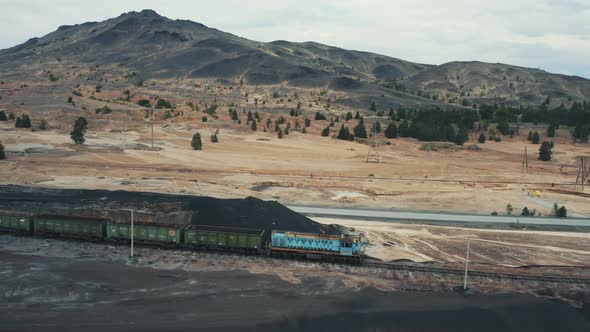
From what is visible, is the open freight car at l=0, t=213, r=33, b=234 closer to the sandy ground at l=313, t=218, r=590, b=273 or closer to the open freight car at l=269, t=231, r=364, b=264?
the open freight car at l=269, t=231, r=364, b=264

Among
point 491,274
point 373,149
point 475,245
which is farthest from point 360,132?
point 491,274

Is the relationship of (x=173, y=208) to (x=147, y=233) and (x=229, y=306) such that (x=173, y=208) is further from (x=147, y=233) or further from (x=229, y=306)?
(x=229, y=306)

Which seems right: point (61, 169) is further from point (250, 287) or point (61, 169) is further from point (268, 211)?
point (250, 287)

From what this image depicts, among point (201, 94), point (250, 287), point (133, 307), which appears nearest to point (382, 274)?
point (250, 287)

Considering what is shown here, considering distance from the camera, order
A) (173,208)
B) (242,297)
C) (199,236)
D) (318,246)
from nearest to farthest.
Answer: (242,297) < (318,246) < (199,236) < (173,208)

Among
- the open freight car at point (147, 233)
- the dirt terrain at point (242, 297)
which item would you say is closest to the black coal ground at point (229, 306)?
the dirt terrain at point (242, 297)
